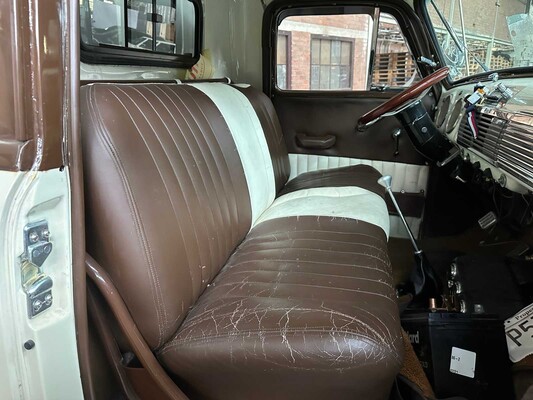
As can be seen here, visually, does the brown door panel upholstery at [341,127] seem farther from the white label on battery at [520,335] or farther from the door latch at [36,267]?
the door latch at [36,267]

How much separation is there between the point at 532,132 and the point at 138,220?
1.10 meters

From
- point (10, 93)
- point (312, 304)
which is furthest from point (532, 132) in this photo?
point (10, 93)

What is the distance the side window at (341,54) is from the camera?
2.51m

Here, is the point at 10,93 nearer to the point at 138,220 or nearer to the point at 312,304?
the point at 138,220

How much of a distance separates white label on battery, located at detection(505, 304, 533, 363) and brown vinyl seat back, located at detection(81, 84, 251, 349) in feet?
3.07

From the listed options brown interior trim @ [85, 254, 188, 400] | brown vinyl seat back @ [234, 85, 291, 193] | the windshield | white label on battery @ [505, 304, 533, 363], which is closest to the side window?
the windshield

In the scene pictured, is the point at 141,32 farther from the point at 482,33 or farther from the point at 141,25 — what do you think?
the point at 482,33

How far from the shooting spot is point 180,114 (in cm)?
136

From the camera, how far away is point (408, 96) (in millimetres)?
1824

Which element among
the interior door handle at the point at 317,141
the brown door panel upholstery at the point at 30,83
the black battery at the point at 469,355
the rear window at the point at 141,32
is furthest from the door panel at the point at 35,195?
the interior door handle at the point at 317,141

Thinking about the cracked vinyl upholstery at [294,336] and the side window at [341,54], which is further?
the side window at [341,54]

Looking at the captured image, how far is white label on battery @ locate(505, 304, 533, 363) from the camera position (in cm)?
128

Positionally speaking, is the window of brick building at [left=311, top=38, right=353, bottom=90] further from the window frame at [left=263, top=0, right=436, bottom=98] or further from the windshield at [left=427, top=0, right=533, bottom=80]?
the windshield at [left=427, top=0, right=533, bottom=80]

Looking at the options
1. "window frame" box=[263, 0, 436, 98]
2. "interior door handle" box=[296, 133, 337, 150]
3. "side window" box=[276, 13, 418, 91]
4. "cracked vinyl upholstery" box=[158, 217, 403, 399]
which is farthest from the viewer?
"interior door handle" box=[296, 133, 337, 150]
